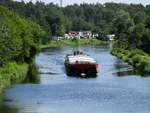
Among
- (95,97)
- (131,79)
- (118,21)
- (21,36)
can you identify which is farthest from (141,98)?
(118,21)

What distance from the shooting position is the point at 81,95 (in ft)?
198

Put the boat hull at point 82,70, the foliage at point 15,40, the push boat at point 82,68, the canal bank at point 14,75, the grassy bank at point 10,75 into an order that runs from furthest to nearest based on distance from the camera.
→ 1. the push boat at point 82,68
2. the boat hull at point 82,70
3. the foliage at point 15,40
4. the canal bank at point 14,75
5. the grassy bank at point 10,75

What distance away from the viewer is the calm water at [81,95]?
51.1m

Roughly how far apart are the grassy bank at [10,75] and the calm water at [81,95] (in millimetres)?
1052

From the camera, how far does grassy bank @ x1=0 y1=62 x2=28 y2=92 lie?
64.5 meters

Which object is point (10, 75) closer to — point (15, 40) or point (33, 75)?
point (15, 40)

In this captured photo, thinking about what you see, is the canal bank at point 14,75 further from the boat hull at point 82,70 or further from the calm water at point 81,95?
the boat hull at point 82,70

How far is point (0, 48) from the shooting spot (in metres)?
69.2

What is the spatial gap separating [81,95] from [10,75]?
39.8 ft

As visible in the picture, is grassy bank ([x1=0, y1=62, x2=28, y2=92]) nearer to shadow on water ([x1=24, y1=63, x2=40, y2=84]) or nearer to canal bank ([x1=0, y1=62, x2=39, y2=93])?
canal bank ([x1=0, y1=62, x2=39, y2=93])

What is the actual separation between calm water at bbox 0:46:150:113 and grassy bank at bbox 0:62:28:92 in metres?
1.05

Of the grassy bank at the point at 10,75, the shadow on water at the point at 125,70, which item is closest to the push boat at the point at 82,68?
the shadow on water at the point at 125,70

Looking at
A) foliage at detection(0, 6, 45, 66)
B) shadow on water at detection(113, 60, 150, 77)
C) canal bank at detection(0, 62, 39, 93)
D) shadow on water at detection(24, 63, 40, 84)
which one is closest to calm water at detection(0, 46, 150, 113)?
shadow on water at detection(113, 60, 150, 77)

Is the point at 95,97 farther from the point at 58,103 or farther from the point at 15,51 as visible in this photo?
the point at 15,51
